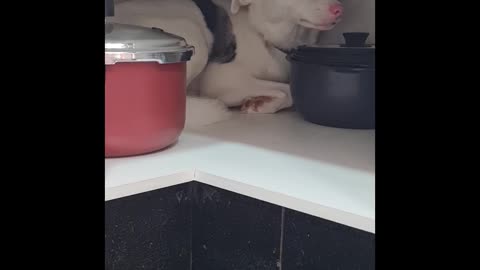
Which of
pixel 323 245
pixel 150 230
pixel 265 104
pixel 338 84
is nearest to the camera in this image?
pixel 323 245

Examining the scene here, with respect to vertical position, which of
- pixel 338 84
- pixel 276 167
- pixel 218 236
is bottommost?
pixel 218 236

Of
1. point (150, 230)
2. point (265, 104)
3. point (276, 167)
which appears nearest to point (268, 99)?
point (265, 104)

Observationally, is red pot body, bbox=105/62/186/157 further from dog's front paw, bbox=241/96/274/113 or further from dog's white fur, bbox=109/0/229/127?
dog's front paw, bbox=241/96/274/113

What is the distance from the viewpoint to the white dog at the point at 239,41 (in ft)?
4.14

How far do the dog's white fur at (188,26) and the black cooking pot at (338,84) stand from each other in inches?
7.6

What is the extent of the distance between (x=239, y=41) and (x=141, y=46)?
22.2 inches

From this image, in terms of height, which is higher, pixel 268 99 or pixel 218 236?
pixel 268 99

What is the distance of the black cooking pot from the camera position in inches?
43.3

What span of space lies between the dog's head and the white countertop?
27 cm

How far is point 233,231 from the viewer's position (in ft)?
2.75

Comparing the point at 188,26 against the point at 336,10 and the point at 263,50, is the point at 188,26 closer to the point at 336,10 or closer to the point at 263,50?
the point at 263,50
